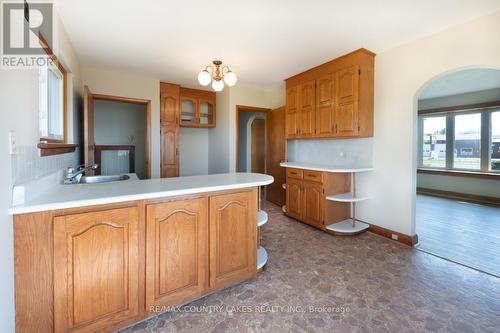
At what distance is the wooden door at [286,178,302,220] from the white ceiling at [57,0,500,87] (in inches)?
73.7

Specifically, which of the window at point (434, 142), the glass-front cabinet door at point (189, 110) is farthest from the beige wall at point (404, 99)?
the window at point (434, 142)

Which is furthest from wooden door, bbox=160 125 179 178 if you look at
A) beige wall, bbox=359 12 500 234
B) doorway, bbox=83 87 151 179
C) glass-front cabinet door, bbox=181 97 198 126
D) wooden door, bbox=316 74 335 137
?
beige wall, bbox=359 12 500 234

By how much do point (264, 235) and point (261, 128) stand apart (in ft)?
11.1

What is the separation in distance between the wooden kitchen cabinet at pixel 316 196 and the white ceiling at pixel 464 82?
7.07ft

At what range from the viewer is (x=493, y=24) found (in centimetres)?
218

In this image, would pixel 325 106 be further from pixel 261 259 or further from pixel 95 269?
pixel 95 269

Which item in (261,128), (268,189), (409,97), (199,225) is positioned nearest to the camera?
(199,225)

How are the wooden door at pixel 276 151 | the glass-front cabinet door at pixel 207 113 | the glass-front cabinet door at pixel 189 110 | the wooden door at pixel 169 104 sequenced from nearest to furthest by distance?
the wooden door at pixel 169 104 < the wooden door at pixel 276 151 < the glass-front cabinet door at pixel 189 110 < the glass-front cabinet door at pixel 207 113

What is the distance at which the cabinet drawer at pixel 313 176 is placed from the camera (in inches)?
129

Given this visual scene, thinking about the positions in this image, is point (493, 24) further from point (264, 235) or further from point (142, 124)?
point (142, 124)

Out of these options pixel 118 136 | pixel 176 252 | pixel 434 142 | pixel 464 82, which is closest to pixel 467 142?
pixel 434 142

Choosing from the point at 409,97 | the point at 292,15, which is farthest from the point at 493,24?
the point at 292,15

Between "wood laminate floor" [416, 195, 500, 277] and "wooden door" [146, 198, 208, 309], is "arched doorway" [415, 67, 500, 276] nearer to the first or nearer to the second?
"wood laminate floor" [416, 195, 500, 277]

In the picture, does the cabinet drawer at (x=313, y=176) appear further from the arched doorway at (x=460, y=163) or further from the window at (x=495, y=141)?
the window at (x=495, y=141)
